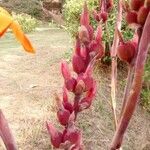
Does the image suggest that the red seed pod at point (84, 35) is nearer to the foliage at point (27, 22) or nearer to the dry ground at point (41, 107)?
the dry ground at point (41, 107)

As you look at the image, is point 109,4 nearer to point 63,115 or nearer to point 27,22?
point 63,115

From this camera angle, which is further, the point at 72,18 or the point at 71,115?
the point at 72,18

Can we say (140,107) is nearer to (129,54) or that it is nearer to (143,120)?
(143,120)

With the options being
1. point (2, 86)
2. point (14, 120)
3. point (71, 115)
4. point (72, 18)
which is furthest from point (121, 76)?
point (71, 115)

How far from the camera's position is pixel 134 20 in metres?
0.46

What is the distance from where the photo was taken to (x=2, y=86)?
5.82m

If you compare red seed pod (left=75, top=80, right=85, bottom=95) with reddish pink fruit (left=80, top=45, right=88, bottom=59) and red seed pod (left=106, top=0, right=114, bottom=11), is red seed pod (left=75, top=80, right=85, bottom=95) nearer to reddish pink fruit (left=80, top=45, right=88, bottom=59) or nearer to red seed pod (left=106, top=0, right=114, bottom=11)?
reddish pink fruit (left=80, top=45, right=88, bottom=59)

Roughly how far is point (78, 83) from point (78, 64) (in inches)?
0.9

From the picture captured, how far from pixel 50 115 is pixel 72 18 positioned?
189 cm

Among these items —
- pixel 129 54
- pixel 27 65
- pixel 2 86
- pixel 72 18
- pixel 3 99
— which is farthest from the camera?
pixel 27 65

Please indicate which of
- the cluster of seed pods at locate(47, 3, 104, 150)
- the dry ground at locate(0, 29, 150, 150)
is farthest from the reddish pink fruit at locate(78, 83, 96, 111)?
the dry ground at locate(0, 29, 150, 150)

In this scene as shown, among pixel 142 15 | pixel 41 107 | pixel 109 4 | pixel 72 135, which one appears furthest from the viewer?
pixel 41 107

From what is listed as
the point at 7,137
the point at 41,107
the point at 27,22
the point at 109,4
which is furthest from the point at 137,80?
the point at 27,22

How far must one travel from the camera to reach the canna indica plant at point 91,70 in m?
0.46
